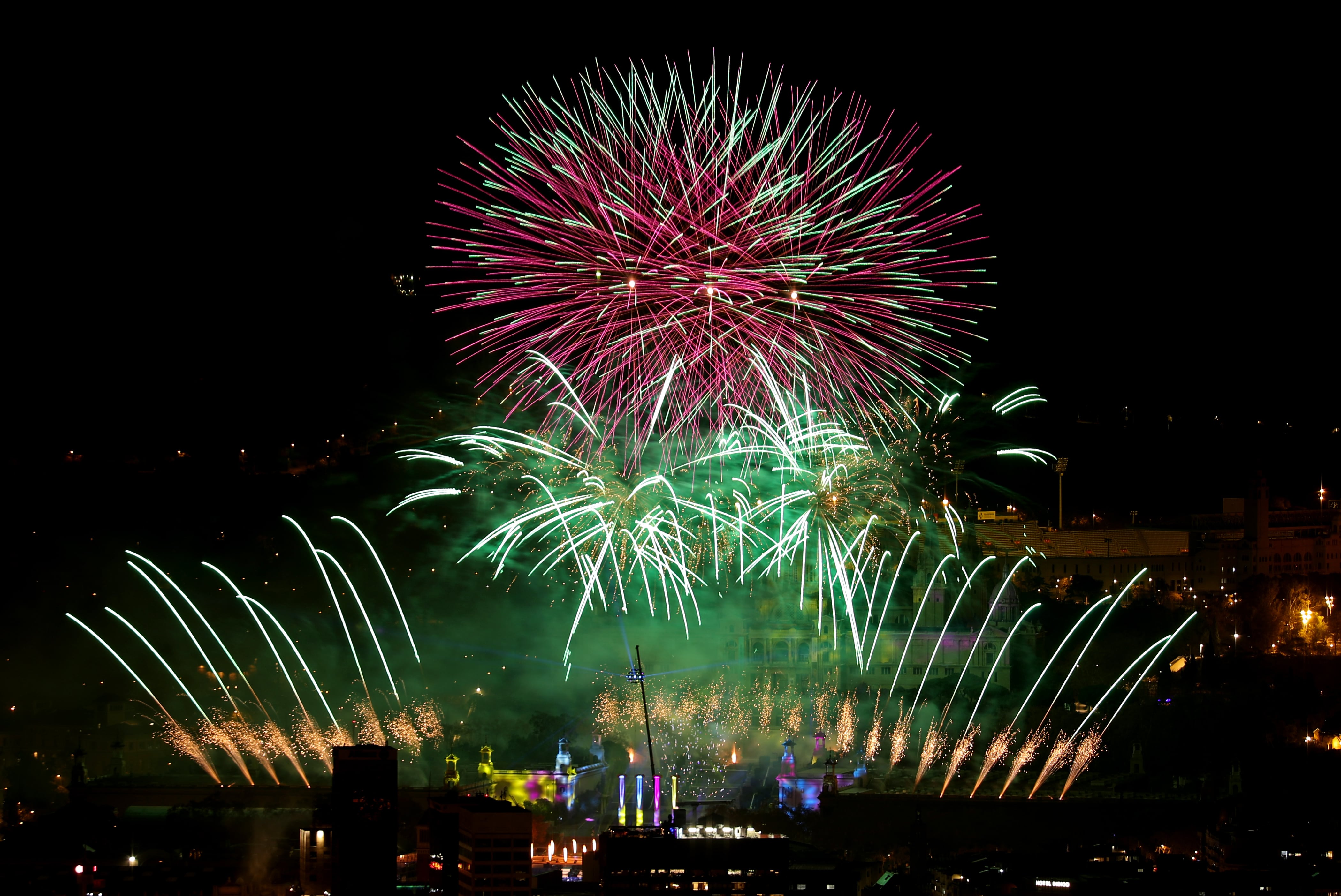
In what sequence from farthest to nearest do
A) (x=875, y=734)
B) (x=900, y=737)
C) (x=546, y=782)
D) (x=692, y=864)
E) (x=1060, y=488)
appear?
(x=1060, y=488) → (x=875, y=734) → (x=900, y=737) → (x=546, y=782) → (x=692, y=864)

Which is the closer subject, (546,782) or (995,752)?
(546,782)

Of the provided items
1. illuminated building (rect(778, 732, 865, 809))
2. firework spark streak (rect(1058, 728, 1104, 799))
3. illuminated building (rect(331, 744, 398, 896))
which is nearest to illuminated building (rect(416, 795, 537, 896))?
illuminated building (rect(331, 744, 398, 896))

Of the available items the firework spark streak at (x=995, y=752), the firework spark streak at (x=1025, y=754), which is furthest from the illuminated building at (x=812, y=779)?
the firework spark streak at (x=1025, y=754)

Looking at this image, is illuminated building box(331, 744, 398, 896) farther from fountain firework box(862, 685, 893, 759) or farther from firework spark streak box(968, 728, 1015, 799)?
firework spark streak box(968, 728, 1015, 799)

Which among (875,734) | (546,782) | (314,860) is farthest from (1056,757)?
(314,860)

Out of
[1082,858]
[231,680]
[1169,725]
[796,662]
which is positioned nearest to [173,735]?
[231,680]

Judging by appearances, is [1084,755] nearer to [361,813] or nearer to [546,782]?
[546,782]

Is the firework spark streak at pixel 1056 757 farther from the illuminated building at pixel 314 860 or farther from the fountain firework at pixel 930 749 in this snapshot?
the illuminated building at pixel 314 860
